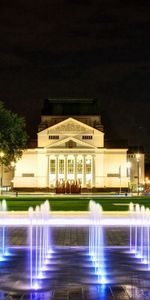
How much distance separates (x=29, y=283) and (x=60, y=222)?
71.3ft

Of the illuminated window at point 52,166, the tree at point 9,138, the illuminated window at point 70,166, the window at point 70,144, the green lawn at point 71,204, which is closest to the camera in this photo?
the green lawn at point 71,204

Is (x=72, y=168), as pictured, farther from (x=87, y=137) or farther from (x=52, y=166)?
(x=87, y=137)

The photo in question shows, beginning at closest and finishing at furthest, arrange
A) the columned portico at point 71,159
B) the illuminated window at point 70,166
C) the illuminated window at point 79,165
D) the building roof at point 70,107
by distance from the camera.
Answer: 1. the columned portico at point 71,159
2. the illuminated window at point 79,165
3. the illuminated window at point 70,166
4. the building roof at point 70,107

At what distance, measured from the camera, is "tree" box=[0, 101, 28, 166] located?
102m

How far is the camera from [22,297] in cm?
1389

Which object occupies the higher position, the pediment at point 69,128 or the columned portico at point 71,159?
the pediment at point 69,128

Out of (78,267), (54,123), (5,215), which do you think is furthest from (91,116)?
(78,267)

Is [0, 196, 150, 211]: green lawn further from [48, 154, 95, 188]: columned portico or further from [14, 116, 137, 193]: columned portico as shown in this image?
[48, 154, 95, 188]: columned portico

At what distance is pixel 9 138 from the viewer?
338 ft

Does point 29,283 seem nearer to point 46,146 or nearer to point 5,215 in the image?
point 5,215

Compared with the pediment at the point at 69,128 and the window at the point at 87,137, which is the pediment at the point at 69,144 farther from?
the window at the point at 87,137

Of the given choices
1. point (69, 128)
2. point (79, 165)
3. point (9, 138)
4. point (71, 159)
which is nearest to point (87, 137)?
point (69, 128)

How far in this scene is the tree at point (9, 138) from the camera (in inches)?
4016

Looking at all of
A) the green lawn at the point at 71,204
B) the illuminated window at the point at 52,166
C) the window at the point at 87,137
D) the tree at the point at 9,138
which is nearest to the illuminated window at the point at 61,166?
the illuminated window at the point at 52,166
